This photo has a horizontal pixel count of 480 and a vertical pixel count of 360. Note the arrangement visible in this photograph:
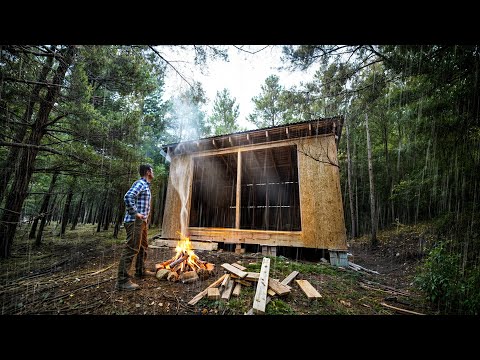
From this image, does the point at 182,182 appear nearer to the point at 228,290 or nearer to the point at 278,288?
the point at 228,290

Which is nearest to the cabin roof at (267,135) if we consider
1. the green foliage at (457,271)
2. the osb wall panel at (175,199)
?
the osb wall panel at (175,199)

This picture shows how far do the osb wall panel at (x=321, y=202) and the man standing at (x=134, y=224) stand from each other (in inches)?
186

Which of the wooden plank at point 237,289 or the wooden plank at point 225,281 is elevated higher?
the wooden plank at point 225,281

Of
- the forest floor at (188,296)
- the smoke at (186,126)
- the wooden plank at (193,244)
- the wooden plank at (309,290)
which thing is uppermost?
the smoke at (186,126)

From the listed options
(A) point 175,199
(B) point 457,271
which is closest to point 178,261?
(A) point 175,199

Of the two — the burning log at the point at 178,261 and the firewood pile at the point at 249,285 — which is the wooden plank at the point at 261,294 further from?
the burning log at the point at 178,261

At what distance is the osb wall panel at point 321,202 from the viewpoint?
616 centimetres

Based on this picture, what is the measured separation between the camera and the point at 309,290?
3865mm

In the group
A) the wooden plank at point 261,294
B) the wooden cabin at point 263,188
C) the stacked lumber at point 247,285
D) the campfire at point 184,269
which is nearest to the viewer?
the wooden plank at point 261,294

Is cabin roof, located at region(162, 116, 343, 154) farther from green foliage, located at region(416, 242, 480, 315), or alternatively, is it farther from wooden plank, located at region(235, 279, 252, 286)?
wooden plank, located at region(235, 279, 252, 286)

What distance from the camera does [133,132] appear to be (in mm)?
7637

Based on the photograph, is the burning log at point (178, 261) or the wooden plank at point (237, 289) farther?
the burning log at point (178, 261)
